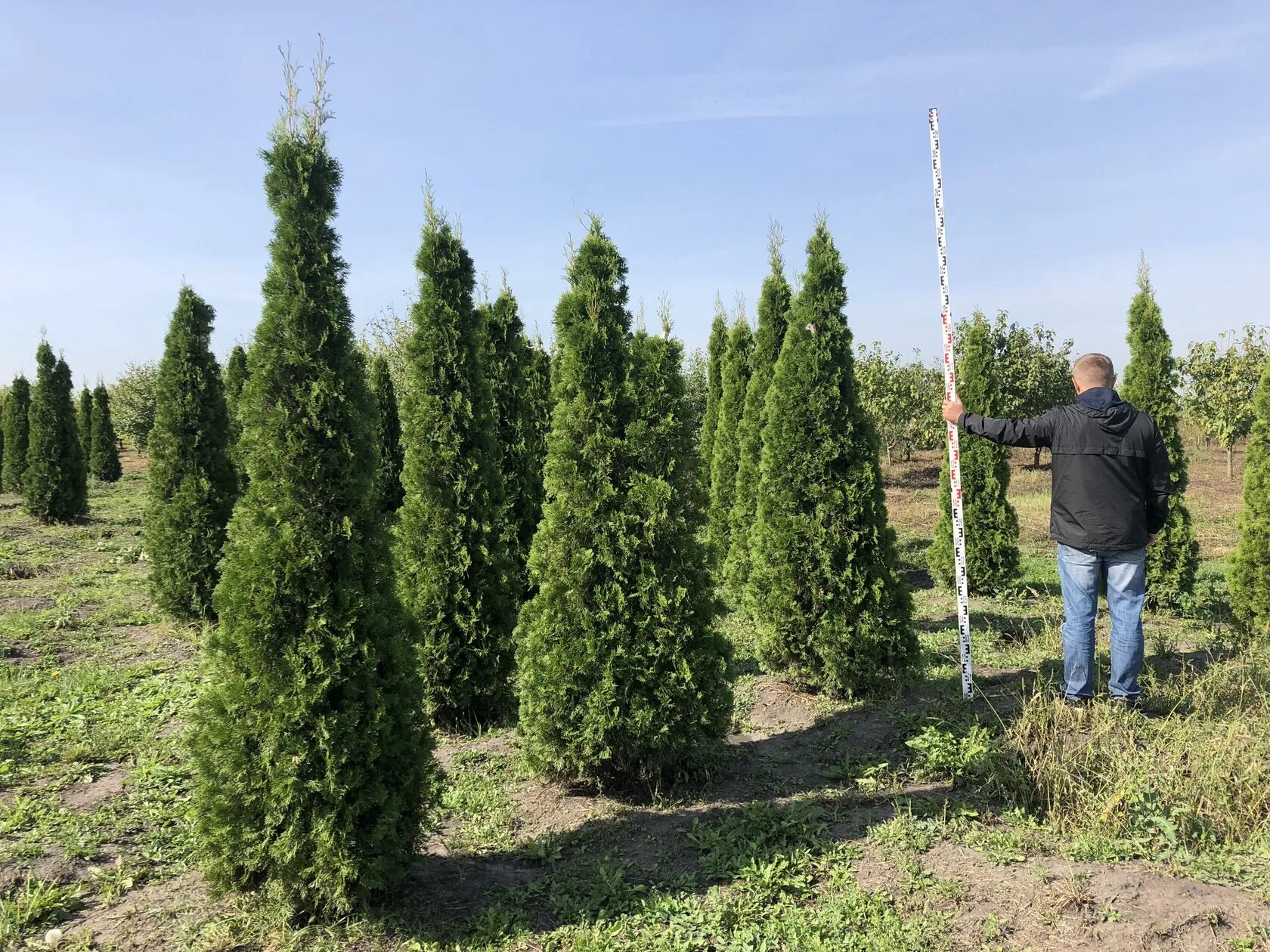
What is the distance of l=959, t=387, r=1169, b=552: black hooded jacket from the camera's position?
5.37 meters

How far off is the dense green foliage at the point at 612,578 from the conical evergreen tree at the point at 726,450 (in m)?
7.79

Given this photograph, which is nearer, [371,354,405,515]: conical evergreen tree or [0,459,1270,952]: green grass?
[0,459,1270,952]: green grass

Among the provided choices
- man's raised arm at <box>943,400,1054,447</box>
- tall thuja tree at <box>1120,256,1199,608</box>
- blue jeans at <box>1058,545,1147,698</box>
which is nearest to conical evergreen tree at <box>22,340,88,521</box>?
man's raised arm at <box>943,400,1054,447</box>

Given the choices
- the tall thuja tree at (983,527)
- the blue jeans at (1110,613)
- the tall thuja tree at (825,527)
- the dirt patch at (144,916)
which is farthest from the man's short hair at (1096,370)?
the dirt patch at (144,916)

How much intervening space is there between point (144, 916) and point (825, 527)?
5737 millimetres

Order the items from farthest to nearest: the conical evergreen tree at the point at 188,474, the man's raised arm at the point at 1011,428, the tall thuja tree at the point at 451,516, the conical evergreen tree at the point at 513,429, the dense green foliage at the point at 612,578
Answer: the conical evergreen tree at the point at 188,474 → the conical evergreen tree at the point at 513,429 → the tall thuja tree at the point at 451,516 → the man's raised arm at the point at 1011,428 → the dense green foliage at the point at 612,578

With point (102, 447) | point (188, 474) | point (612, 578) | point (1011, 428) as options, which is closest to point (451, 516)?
point (612, 578)

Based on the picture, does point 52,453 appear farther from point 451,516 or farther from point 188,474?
point 451,516

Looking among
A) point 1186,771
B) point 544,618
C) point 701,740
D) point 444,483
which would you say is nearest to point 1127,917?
point 1186,771

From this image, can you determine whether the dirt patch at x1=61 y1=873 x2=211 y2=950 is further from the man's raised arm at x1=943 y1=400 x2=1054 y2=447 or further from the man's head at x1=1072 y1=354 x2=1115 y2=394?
the man's head at x1=1072 y1=354 x2=1115 y2=394

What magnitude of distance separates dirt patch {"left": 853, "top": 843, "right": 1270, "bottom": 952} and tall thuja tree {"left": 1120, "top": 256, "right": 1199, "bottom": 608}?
26.8 feet

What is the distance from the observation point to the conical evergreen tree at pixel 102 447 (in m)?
29.3

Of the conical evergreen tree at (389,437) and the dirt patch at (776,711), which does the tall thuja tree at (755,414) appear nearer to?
the dirt patch at (776,711)

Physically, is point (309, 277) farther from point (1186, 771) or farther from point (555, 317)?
point (1186, 771)
